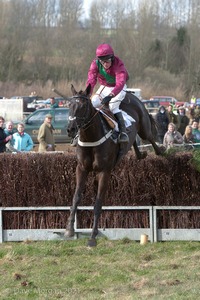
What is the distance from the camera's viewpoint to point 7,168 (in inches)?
421

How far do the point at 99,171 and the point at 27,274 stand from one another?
205cm

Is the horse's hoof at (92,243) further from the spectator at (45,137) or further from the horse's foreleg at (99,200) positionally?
the spectator at (45,137)

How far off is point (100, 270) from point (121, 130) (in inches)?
97.9

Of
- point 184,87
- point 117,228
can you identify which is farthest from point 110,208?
point 184,87

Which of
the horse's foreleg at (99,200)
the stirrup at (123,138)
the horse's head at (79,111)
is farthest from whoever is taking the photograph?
the stirrup at (123,138)

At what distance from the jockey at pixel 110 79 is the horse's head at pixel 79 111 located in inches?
19.2

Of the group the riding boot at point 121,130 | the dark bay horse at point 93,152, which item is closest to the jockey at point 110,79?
the riding boot at point 121,130

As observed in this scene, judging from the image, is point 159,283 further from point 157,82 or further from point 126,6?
point 126,6

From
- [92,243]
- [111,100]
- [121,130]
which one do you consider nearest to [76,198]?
[92,243]

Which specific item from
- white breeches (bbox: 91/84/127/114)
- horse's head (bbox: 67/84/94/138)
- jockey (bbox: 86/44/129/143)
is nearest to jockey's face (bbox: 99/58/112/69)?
jockey (bbox: 86/44/129/143)

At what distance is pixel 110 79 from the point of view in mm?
10344

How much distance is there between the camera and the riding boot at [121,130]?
32.8 feet

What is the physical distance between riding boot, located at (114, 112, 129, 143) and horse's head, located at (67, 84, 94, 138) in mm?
863

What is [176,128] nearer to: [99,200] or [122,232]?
[122,232]
